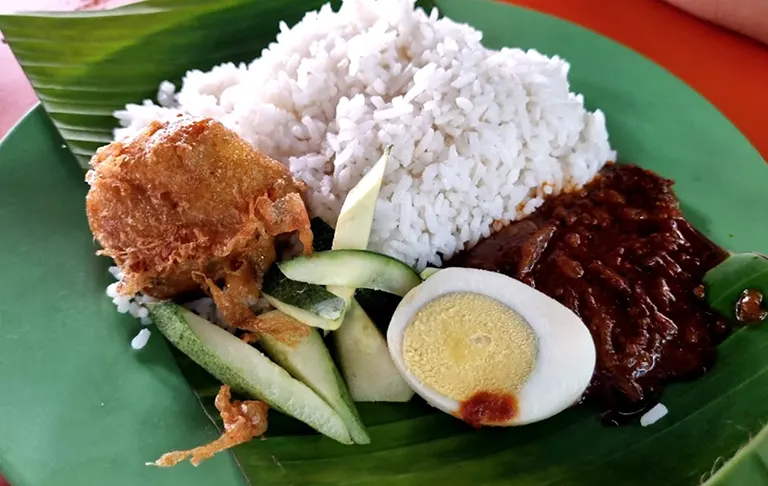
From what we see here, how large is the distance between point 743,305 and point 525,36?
1525 mm

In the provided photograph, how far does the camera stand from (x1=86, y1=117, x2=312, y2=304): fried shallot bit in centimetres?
198

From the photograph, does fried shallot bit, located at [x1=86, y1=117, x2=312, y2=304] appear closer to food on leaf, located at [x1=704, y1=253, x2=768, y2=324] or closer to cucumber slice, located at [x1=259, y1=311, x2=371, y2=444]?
cucumber slice, located at [x1=259, y1=311, x2=371, y2=444]

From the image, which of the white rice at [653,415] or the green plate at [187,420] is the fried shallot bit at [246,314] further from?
the white rice at [653,415]

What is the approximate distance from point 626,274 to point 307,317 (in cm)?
102

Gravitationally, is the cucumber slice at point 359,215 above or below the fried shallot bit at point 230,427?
above

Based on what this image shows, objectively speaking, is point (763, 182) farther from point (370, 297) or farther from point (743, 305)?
point (370, 297)

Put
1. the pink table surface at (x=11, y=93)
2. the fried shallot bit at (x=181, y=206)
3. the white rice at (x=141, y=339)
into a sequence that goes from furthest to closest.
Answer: the pink table surface at (x=11, y=93), the white rice at (x=141, y=339), the fried shallot bit at (x=181, y=206)

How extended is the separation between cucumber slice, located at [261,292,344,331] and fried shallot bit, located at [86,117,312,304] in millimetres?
180

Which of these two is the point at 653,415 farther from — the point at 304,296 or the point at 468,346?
the point at 304,296

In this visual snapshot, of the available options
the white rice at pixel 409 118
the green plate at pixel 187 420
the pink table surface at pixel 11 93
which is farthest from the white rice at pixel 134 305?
the pink table surface at pixel 11 93

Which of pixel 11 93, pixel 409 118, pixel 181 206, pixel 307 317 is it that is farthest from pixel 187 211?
pixel 11 93

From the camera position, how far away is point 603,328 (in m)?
2.06

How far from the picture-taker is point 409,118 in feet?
7.64

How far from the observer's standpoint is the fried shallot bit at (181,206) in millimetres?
1981
